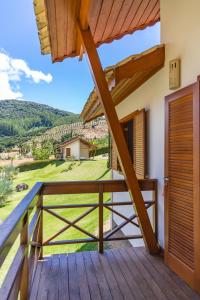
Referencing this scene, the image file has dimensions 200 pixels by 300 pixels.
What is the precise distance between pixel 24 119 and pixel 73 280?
23101mm

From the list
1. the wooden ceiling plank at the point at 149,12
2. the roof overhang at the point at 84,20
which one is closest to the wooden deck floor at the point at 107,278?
the roof overhang at the point at 84,20

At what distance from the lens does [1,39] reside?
36844 millimetres

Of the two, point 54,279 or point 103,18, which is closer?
point 54,279

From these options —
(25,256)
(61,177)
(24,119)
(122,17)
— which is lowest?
(61,177)

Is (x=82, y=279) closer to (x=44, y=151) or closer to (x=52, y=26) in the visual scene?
(x=52, y=26)

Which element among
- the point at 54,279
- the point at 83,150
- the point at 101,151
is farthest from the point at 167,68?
the point at 83,150

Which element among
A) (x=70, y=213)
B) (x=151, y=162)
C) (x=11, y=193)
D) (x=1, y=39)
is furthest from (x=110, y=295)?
(x=1, y=39)

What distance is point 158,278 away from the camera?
2.87 meters

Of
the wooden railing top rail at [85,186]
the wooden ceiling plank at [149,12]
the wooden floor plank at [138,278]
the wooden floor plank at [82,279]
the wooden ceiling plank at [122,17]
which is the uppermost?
the wooden ceiling plank at [149,12]

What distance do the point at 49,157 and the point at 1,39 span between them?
83.1ft

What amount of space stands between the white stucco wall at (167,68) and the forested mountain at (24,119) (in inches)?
662

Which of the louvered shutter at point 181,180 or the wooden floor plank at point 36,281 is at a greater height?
the louvered shutter at point 181,180

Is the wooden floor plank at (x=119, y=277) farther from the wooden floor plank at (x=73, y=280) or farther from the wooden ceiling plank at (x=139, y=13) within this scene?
the wooden ceiling plank at (x=139, y=13)

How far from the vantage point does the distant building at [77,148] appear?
17109 millimetres
